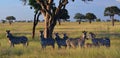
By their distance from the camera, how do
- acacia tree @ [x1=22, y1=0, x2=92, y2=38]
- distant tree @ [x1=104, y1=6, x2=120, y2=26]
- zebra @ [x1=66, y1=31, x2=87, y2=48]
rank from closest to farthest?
1. zebra @ [x1=66, y1=31, x2=87, y2=48]
2. acacia tree @ [x1=22, y1=0, x2=92, y2=38]
3. distant tree @ [x1=104, y1=6, x2=120, y2=26]

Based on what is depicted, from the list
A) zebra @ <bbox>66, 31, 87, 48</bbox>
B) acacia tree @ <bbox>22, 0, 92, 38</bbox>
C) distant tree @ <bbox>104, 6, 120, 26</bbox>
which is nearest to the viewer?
zebra @ <bbox>66, 31, 87, 48</bbox>

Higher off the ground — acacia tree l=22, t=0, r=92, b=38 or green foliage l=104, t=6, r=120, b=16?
acacia tree l=22, t=0, r=92, b=38

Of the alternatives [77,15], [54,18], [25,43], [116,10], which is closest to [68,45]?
[25,43]

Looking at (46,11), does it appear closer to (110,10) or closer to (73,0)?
(73,0)

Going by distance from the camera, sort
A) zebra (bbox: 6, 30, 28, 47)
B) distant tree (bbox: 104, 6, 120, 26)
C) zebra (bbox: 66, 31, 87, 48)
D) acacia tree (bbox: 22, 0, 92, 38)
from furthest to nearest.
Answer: distant tree (bbox: 104, 6, 120, 26) < acacia tree (bbox: 22, 0, 92, 38) < zebra (bbox: 6, 30, 28, 47) < zebra (bbox: 66, 31, 87, 48)

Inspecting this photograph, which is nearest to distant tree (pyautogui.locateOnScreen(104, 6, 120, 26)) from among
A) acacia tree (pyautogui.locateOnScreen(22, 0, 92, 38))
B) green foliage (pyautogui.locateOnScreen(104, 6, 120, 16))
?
green foliage (pyautogui.locateOnScreen(104, 6, 120, 16))

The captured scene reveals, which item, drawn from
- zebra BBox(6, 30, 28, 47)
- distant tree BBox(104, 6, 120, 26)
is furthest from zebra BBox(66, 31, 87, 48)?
distant tree BBox(104, 6, 120, 26)

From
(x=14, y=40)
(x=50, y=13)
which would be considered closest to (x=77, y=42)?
(x=14, y=40)

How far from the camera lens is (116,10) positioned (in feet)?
346

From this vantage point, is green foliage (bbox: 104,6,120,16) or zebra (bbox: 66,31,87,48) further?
green foliage (bbox: 104,6,120,16)

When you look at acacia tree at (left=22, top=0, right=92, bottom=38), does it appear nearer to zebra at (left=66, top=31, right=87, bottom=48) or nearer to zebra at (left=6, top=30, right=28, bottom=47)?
zebra at (left=6, top=30, right=28, bottom=47)

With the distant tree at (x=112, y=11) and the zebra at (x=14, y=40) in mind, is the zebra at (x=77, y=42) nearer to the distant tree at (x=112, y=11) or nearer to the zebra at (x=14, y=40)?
the zebra at (x=14, y=40)

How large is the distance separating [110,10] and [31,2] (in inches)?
2695

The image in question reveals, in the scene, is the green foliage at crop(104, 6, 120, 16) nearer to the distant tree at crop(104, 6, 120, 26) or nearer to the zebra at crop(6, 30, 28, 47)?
the distant tree at crop(104, 6, 120, 26)
